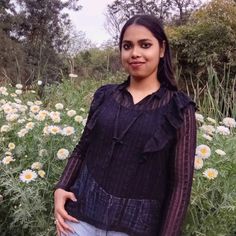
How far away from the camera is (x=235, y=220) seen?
233cm

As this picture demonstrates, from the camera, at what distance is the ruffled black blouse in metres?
1.70

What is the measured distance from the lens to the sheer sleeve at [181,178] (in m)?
1.70

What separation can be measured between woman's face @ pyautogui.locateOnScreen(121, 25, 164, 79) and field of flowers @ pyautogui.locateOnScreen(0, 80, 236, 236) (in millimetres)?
593

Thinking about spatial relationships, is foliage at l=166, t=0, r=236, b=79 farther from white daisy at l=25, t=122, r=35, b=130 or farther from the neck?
the neck

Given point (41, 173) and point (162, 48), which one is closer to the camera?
point (162, 48)

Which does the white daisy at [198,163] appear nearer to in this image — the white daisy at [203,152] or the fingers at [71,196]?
the white daisy at [203,152]

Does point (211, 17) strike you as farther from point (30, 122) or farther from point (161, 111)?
point (161, 111)

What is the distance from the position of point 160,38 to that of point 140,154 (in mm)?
423

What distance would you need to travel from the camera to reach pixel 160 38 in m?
1.84

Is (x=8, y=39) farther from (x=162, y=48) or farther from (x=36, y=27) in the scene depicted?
(x=162, y=48)

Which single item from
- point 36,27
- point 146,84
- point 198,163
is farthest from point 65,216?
point 36,27

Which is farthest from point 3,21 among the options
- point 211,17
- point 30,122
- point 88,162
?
point 88,162

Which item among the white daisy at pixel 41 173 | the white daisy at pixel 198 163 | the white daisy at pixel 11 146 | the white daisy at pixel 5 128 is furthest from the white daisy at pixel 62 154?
the white daisy at pixel 198 163

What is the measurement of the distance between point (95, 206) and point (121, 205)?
0.33ft
